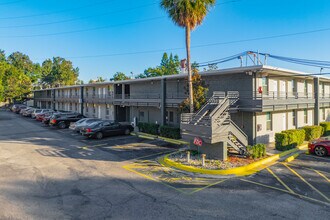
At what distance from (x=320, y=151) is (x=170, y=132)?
11.3 metres

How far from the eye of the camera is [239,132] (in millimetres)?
14250

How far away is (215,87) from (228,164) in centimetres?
Result: 831

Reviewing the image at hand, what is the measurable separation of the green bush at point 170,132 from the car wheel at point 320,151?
1011 centimetres

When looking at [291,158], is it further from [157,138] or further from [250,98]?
[157,138]

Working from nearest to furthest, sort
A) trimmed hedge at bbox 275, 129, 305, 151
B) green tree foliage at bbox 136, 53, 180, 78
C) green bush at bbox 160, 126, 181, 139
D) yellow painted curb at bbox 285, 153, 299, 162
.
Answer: yellow painted curb at bbox 285, 153, 299, 162 → trimmed hedge at bbox 275, 129, 305, 151 → green bush at bbox 160, 126, 181, 139 → green tree foliage at bbox 136, 53, 180, 78

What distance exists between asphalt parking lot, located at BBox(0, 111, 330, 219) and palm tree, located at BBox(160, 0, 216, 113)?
20.8 ft

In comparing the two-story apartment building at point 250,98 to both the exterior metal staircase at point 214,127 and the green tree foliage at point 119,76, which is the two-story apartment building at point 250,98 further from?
the green tree foliage at point 119,76

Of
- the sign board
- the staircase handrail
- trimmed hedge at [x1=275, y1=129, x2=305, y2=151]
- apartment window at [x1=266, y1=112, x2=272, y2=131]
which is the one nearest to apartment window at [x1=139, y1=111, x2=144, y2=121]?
apartment window at [x1=266, y1=112, x2=272, y2=131]

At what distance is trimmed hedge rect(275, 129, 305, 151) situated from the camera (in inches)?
621

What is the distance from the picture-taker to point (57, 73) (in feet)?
331

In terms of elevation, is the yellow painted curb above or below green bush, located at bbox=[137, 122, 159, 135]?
below

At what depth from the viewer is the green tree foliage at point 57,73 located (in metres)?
101

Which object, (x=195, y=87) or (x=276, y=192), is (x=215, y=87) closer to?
(x=195, y=87)

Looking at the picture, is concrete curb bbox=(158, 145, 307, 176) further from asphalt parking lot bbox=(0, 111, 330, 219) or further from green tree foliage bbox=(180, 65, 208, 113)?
green tree foliage bbox=(180, 65, 208, 113)
